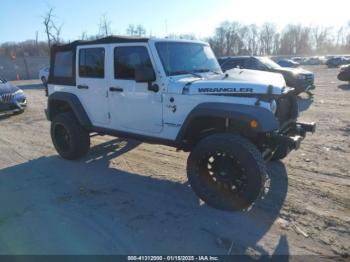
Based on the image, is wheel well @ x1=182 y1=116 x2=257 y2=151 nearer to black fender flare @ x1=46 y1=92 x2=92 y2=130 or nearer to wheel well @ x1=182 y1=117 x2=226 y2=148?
wheel well @ x1=182 y1=117 x2=226 y2=148

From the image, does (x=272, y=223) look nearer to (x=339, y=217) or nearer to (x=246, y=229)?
(x=246, y=229)

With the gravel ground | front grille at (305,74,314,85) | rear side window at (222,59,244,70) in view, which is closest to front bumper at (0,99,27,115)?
the gravel ground

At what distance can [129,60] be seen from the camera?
5090 mm

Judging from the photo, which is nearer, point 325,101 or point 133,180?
point 133,180

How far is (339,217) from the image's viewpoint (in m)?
3.90

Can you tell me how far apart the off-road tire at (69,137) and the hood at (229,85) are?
2.35m

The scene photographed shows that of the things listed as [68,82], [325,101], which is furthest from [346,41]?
[68,82]

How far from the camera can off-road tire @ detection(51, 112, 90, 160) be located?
608 centimetres

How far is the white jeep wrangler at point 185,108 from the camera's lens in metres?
4.02

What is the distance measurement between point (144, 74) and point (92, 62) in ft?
4.84

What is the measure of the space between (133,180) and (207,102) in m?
1.86

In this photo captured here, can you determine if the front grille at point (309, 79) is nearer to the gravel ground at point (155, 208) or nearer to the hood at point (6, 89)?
the gravel ground at point (155, 208)

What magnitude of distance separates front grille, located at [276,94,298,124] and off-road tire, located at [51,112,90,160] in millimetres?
3441

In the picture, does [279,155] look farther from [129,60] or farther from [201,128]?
[129,60]
